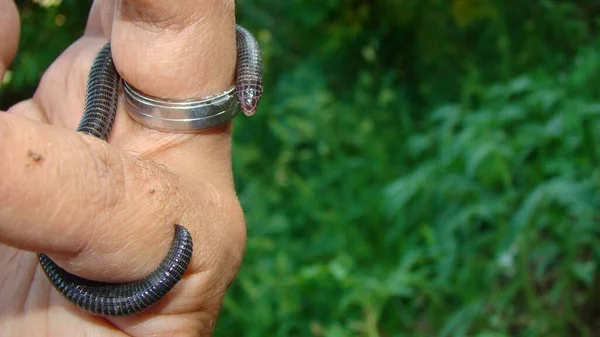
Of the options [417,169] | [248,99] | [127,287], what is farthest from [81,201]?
[417,169]

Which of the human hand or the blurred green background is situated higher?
the human hand

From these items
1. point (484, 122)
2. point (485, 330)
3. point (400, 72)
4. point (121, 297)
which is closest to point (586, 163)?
point (484, 122)

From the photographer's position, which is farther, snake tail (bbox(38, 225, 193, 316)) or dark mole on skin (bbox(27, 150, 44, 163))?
snake tail (bbox(38, 225, 193, 316))

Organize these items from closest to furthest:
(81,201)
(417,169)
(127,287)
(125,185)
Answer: (81,201)
(125,185)
(127,287)
(417,169)

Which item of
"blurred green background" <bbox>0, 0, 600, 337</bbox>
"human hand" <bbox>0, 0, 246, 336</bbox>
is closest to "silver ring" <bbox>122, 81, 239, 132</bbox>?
"human hand" <bbox>0, 0, 246, 336</bbox>

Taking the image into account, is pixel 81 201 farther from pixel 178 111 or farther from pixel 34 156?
pixel 178 111

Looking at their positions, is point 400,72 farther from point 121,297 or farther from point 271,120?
point 121,297

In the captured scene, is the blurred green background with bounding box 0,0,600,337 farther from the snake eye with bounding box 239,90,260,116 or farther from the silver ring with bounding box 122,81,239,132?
the silver ring with bounding box 122,81,239,132

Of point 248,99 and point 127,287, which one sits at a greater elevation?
point 248,99
